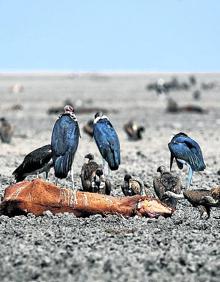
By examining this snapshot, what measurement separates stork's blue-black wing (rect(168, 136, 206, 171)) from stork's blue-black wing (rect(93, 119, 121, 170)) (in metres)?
0.93

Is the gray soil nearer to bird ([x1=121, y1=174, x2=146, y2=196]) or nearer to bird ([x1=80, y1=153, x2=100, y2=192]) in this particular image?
bird ([x1=121, y1=174, x2=146, y2=196])

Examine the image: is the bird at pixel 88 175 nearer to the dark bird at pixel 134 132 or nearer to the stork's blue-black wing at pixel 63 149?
the stork's blue-black wing at pixel 63 149

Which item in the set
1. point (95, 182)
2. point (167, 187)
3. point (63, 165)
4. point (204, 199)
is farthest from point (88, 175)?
point (204, 199)

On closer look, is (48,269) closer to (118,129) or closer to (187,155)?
(187,155)

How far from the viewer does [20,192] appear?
1030 centimetres

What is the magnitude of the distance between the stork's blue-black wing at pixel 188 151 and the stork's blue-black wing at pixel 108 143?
0.93 metres

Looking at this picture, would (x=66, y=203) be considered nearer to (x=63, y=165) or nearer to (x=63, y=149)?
(x=63, y=165)

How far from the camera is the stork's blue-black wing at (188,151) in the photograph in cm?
1266

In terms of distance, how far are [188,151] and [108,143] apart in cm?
126

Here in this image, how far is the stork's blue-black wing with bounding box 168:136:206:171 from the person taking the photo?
498 inches

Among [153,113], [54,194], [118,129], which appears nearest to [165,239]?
[54,194]

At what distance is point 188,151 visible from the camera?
1274 cm

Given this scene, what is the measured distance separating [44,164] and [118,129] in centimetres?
1543

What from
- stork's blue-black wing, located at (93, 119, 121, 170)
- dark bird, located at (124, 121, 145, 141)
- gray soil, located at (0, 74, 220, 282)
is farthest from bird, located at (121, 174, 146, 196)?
dark bird, located at (124, 121, 145, 141)
